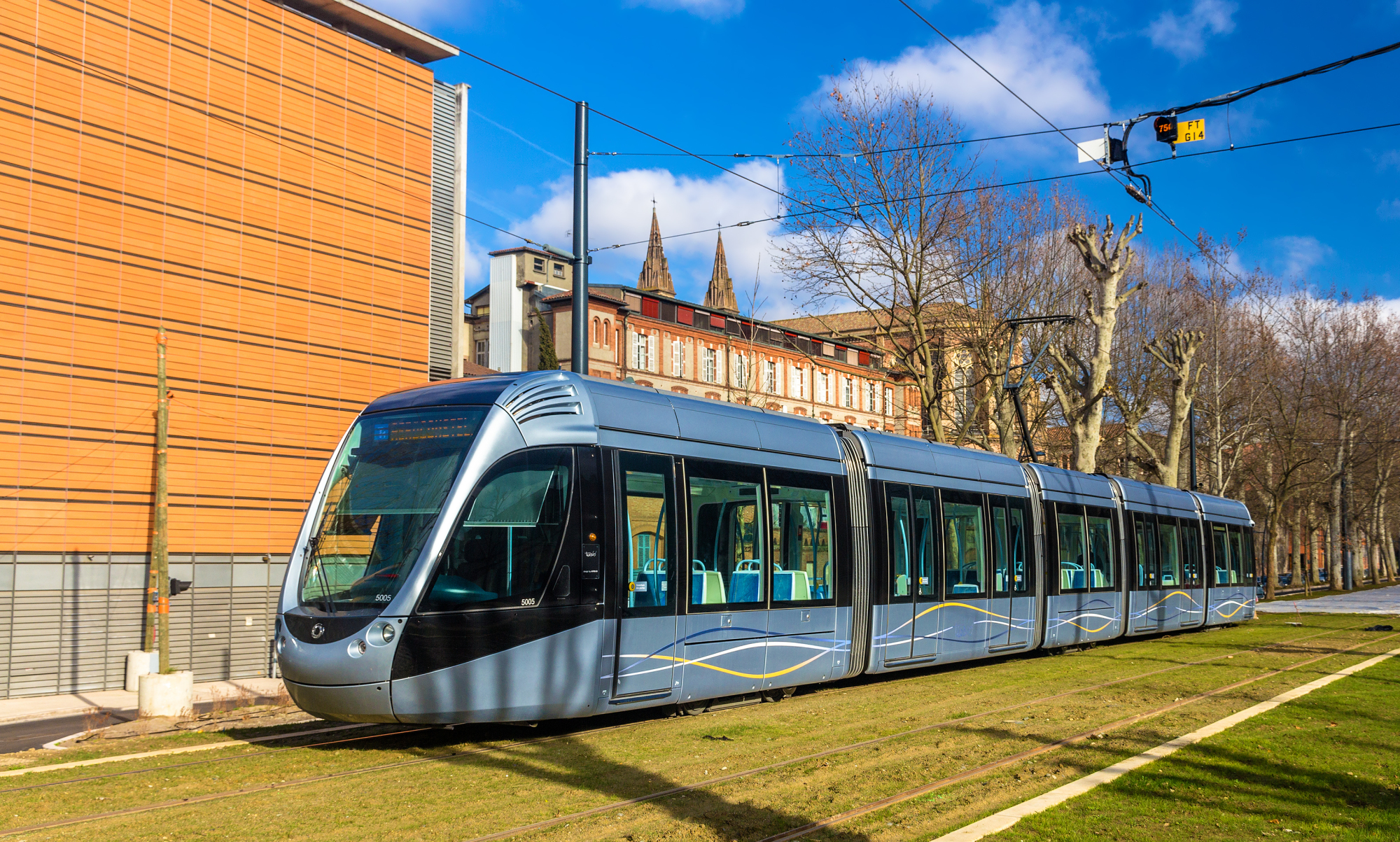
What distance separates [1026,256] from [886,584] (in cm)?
2222

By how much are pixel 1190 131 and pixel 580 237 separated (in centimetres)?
811

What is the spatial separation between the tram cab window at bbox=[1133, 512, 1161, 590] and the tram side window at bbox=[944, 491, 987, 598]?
7.06 meters

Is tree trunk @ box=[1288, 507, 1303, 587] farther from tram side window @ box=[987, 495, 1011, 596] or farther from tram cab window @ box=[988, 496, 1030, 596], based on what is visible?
tram side window @ box=[987, 495, 1011, 596]

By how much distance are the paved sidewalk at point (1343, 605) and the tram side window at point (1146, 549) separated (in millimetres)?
9796

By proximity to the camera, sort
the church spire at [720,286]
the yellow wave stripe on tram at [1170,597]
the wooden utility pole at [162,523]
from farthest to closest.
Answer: the church spire at [720,286], the yellow wave stripe on tram at [1170,597], the wooden utility pole at [162,523]

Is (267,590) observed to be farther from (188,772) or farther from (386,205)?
(188,772)

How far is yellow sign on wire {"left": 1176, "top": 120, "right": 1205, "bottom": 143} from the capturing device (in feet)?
46.7

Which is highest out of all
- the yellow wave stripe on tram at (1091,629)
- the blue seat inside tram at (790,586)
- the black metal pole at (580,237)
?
the black metal pole at (580,237)

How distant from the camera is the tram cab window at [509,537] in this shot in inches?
360

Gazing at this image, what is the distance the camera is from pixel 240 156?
25.6m

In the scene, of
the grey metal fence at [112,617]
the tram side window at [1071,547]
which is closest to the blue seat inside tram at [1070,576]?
the tram side window at [1071,547]

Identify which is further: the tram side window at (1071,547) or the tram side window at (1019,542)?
the tram side window at (1071,547)

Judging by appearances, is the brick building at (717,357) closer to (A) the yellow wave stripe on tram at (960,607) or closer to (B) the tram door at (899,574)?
(A) the yellow wave stripe on tram at (960,607)

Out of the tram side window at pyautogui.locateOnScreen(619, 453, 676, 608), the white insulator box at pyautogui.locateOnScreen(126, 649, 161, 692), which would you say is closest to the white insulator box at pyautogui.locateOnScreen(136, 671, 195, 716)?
the white insulator box at pyautogui.locateOnScreen(126, 649, 161, 692)
